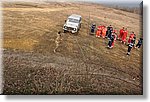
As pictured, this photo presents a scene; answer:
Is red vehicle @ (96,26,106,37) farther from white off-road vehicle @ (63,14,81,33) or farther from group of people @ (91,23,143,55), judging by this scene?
white off-road vehicle @ (63,14,81,33)

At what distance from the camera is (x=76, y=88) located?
9.53 feet

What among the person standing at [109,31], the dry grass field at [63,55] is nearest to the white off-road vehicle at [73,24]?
the dry grass field at [63,55]

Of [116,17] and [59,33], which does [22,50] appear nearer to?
[59,33]

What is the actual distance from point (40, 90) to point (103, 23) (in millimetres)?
934

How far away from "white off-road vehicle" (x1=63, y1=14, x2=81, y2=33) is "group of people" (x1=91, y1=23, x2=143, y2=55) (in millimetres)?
154

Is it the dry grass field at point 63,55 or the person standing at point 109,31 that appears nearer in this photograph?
the dry grass field at point 63,55

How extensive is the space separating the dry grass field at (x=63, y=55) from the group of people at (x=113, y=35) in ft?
0.14

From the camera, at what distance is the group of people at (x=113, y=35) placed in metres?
3.06

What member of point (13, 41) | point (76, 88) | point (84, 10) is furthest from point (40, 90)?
point (84, 10)

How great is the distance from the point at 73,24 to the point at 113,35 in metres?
0.43

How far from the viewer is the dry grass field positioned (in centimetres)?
287

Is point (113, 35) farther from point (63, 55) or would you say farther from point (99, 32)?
Answer: point (63, 55)

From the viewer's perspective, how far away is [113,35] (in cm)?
309

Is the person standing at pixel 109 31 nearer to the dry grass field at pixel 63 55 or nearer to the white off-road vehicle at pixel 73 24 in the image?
the dry grass field at pixel 63 55
